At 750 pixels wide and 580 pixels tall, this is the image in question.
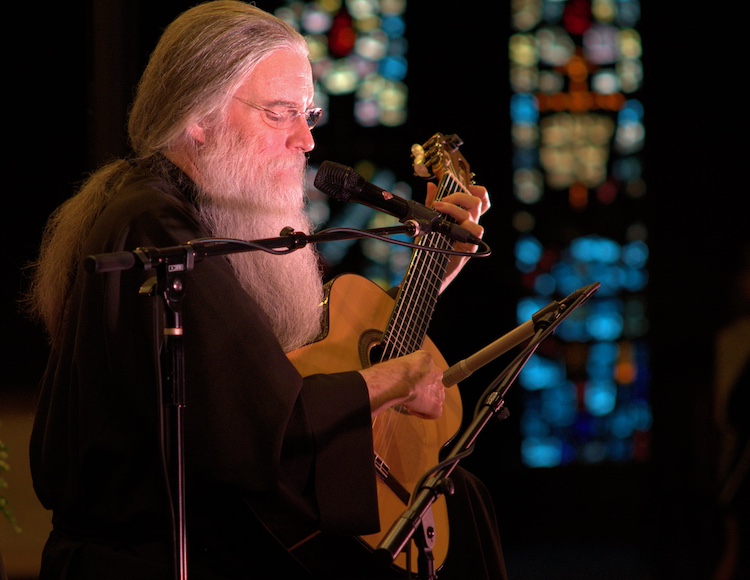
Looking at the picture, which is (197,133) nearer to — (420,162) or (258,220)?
(258,220)

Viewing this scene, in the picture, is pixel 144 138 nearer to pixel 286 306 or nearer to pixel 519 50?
pixel 286 306

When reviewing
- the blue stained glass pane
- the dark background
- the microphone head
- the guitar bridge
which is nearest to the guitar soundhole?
the guitar bridge

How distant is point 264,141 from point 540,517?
178 inches

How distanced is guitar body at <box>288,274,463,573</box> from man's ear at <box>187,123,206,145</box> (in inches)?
21.1

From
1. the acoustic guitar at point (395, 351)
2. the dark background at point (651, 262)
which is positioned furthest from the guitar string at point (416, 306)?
the dark background at point (651, 262)

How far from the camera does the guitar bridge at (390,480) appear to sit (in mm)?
2631

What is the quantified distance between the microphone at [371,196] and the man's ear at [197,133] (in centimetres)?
48

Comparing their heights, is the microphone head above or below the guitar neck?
above

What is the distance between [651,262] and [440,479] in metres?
4.64

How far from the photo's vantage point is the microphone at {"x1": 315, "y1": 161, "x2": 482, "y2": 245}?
2.30 metres

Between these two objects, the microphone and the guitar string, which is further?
the guitar string

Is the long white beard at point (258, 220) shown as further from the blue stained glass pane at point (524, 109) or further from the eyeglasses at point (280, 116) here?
the blue stained glass pane at point (524, 109)

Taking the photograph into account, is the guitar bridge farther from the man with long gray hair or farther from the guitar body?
the man with long gray hair

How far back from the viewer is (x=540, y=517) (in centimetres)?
658
